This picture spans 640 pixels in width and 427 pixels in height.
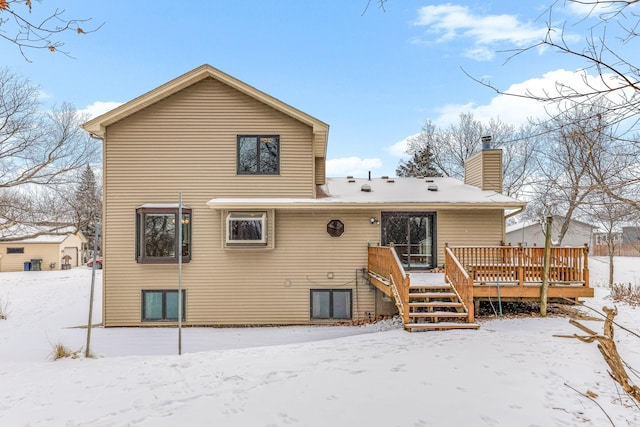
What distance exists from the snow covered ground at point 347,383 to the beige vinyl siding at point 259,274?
8.65 ft

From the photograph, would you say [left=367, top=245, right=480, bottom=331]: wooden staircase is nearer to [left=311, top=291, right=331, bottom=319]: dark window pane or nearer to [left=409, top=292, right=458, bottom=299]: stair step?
[left=409, top=292, right=458, bottom=299]: stair step

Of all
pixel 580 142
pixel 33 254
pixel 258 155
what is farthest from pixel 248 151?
pixel 33 254

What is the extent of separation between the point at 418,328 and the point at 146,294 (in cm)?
812

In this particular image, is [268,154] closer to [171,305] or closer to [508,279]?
[171,305]

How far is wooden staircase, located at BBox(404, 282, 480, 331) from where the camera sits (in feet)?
25.5

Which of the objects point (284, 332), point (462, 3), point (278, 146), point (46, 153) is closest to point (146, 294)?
point (284, 332)

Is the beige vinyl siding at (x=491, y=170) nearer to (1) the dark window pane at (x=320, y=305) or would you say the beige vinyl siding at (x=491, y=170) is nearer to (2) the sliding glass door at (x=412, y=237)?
(2) the sliding glass door at (x=412, y=237)

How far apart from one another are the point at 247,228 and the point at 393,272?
14.9 ft

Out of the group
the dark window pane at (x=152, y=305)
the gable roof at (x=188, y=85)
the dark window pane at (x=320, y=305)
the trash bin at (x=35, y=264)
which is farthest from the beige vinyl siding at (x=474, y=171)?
the trash bin at (x=35, y=264)

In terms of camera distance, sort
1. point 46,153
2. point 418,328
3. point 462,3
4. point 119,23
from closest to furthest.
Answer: point 462,3, point 119,23, point 418,328, point 46,153

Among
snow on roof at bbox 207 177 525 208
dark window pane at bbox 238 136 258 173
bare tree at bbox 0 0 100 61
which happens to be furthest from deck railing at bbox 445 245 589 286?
bare tree at bbox 0 0 100 61

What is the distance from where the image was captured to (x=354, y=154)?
31.8 m

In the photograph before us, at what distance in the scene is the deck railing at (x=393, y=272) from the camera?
8.02m

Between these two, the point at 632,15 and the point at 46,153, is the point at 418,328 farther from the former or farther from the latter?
A: the point at 46,153
